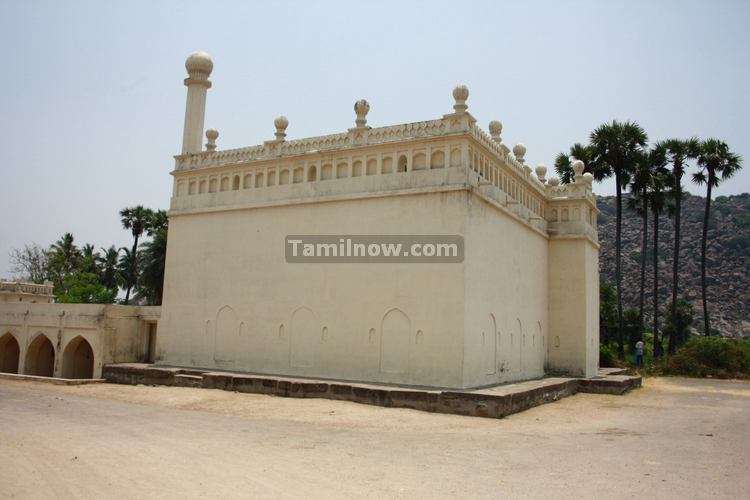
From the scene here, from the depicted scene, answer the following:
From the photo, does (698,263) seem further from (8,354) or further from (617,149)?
(8,354)

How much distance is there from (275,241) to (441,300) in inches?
222

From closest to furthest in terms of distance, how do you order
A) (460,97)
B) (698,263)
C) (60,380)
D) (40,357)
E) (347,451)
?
1. (347,451)
2. (460,97)
3. (60,380)
4. (40,357)
5. (698,263)

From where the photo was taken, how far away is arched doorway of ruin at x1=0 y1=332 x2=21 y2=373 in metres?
25.3

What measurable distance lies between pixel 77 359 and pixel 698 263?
62484 millimetres

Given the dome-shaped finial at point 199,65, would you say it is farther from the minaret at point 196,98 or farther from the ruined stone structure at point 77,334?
the ruined stone structure at point 77,334

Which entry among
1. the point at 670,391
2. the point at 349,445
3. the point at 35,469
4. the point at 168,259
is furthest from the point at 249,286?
the point at 670,391

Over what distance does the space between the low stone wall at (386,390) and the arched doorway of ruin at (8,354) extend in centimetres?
929

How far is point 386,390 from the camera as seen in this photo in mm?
13430

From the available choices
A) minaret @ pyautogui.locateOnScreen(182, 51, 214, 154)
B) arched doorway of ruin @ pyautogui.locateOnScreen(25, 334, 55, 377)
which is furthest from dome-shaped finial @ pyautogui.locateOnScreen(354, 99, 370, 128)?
arched doorway of ruin @ pyautogui.locateOnScreen(25, 334, 55, 377)

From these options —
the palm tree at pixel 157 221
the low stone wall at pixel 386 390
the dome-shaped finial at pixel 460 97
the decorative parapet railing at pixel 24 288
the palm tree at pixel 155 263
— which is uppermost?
the palm tree at pixel 157 221

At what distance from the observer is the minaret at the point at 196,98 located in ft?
67.6

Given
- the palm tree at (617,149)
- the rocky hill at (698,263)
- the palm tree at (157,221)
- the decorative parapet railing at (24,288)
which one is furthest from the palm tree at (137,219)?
the rocky hill at (698,263)

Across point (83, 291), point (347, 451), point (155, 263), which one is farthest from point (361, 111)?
point (83, 291)

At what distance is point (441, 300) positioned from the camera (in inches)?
571
